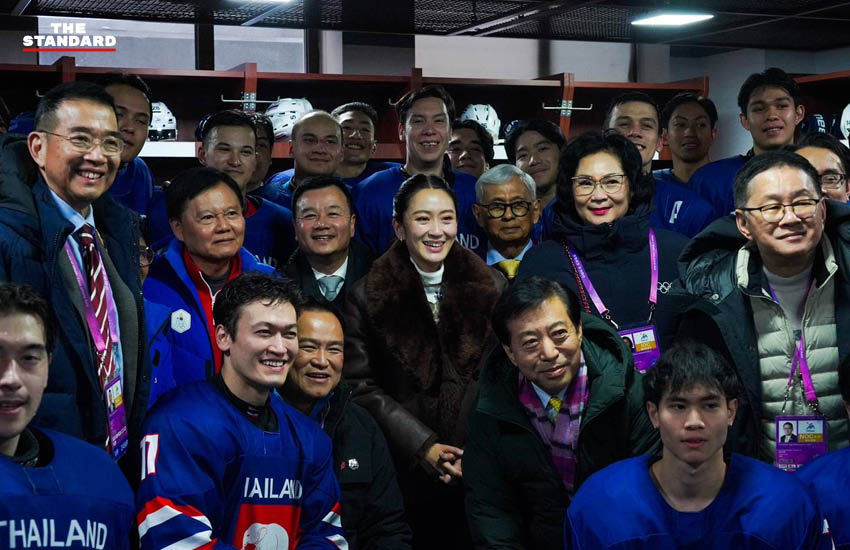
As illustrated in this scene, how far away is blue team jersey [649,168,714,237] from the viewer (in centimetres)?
430

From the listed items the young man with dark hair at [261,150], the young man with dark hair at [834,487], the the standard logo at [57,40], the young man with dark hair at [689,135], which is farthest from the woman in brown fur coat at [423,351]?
the the standard logo at [57,40]

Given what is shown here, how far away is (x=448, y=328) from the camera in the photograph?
358cm

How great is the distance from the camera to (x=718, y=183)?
14.6ft

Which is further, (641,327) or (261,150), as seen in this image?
(261,150)

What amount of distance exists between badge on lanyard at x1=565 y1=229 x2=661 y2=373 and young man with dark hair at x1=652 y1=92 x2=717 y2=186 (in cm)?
150

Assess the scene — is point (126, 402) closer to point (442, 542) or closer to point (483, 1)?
point (442, 542)

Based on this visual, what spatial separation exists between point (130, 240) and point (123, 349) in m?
0.33

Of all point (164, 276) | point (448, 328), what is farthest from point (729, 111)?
point (164, 276)

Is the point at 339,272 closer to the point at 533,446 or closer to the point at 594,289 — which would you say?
the point at 594,289

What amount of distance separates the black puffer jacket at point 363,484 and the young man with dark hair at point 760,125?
1.88 meters

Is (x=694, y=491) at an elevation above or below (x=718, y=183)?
below

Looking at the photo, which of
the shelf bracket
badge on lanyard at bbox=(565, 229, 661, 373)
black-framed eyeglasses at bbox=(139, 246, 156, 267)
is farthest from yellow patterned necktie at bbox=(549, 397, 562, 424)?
the shelf bracket

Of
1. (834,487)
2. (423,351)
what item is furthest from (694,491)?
(423,351)

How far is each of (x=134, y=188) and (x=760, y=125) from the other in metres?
2.56
